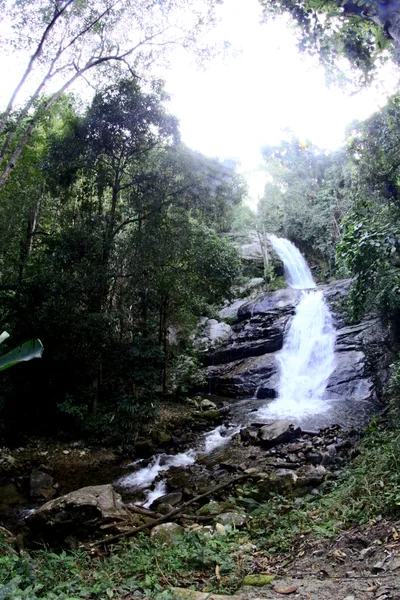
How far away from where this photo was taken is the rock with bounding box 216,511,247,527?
473 centimetres

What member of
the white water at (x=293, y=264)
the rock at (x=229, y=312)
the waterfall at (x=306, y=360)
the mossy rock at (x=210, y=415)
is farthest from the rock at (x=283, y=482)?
the white water at (x=293, y=264)

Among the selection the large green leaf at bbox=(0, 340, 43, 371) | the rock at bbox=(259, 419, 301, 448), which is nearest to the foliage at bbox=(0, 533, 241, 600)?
the large green leaf at bbox=(0, 340, 43, 371)

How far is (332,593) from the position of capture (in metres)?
2.58

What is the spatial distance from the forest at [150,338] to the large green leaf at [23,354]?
1.2 inches

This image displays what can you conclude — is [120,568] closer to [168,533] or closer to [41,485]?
[168,533]

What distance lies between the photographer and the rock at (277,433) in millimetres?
8508

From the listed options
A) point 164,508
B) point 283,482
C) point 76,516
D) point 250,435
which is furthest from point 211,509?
point 250,435

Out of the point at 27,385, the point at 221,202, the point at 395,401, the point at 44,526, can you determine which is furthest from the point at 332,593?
the point at 221,202

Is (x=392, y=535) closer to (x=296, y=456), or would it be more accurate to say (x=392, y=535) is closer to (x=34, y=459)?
(x=296, y=456)

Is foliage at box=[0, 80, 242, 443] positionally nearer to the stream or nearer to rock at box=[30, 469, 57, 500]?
the stream

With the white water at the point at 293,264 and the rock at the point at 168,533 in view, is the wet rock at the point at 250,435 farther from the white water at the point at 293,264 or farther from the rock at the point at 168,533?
the white water at the point at 293,264

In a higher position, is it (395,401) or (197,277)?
(197,277)

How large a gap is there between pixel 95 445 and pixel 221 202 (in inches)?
296

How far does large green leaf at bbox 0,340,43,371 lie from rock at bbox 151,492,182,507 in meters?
3.65
